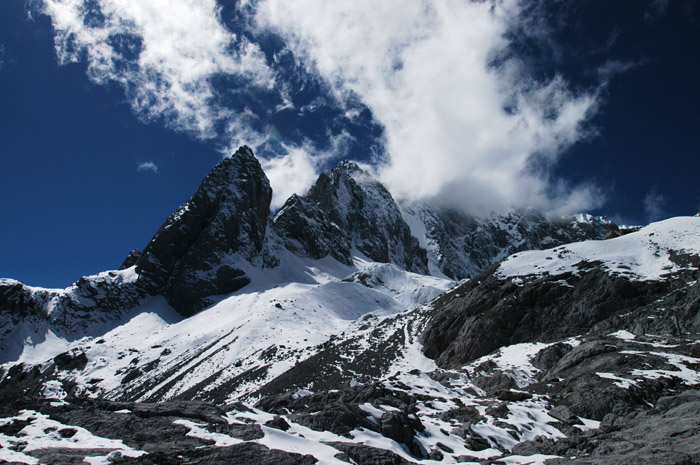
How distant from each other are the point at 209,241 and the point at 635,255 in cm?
11626

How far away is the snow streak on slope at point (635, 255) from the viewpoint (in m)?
45.3

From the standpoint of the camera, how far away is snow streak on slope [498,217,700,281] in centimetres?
4528

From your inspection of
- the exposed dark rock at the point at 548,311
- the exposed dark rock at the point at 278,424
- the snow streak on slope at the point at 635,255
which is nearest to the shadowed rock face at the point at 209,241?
the exposed dark rock at the point at 548,311

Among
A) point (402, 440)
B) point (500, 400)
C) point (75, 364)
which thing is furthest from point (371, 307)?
point (402, 440)

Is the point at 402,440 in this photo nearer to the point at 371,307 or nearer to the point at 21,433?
the point at 21,433

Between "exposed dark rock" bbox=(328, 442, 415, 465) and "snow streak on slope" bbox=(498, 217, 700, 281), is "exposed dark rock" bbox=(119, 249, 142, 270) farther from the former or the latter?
"exposed dark rock" bbox=(328, 442, 415, 465)

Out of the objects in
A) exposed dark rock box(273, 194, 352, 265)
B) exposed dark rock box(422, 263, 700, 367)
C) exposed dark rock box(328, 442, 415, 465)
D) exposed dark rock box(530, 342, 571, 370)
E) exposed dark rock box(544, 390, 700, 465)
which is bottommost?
exposed dark rock box(328, 442, 415, 465)

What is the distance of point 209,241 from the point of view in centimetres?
13300

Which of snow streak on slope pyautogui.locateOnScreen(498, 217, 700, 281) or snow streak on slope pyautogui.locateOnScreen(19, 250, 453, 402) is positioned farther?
snow streak on slope pyautogui.locateOnScreen(19, 250, 453, 402)

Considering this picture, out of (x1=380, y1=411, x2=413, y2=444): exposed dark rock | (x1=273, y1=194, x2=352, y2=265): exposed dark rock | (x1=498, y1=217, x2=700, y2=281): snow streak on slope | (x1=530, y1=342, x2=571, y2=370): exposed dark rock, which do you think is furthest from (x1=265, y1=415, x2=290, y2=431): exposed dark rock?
(x1=273, y1=194, x2=352, y2=265): exposed dark rock

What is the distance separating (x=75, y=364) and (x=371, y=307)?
64127 mm

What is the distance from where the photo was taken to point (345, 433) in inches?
667

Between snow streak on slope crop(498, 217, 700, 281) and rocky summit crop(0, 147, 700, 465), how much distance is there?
0.32 m

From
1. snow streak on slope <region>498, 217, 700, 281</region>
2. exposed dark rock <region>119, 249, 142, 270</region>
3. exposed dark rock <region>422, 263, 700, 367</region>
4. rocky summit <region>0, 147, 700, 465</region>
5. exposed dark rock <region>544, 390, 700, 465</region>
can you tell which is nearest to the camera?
exposed dark rock <region>544, 390, 700, 465</region>
